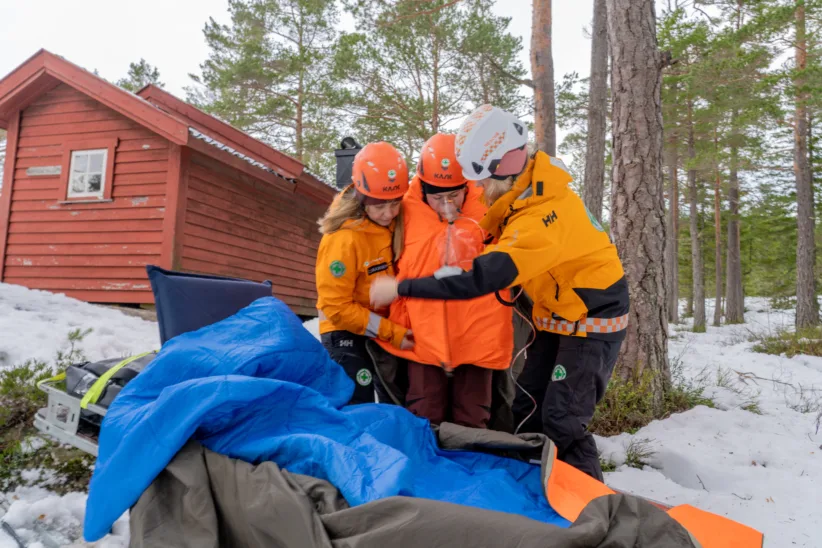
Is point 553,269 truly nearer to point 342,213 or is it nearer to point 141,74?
point 342,213

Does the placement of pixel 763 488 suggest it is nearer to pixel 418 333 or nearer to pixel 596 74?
pixel 418 333

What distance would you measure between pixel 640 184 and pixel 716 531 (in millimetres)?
3225

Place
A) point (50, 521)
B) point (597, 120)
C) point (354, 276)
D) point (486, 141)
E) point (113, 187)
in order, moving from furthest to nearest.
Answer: point (113, 187) → point (597, 120) → point (354, 276) → point (486, 141) → point (50, 521)

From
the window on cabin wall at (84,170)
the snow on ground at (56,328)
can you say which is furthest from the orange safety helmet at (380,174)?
the window on cabin wall at (84,170)

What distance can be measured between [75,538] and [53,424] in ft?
1.97

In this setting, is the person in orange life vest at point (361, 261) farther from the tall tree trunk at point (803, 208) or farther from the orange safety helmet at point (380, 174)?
the tall tree trunk at point (803, 208)

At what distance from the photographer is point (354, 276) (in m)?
3.05

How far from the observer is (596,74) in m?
9.16

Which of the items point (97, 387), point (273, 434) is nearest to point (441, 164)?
point (273, 434)

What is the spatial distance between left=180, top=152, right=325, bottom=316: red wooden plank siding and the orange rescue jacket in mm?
7227

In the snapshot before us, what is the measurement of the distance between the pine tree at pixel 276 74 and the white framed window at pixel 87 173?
7354mm

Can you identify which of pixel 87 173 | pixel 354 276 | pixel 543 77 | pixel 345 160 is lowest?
pixel 354 276

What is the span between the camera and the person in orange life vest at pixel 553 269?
94.6 inches

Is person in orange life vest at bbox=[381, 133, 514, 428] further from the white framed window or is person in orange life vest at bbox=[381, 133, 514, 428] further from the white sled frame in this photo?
the white framed window
